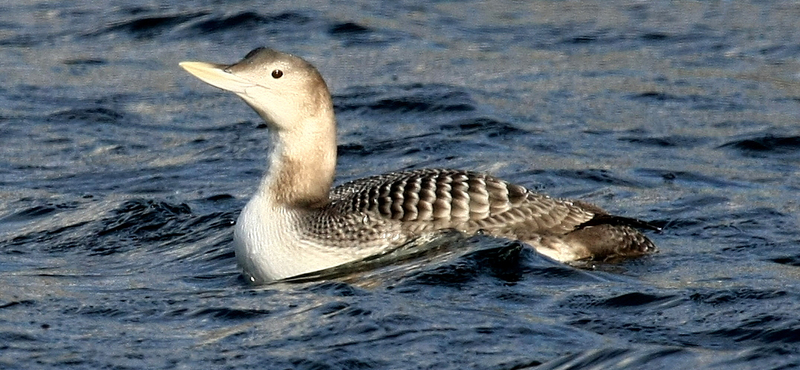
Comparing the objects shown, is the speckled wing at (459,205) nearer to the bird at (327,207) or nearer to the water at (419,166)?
the bird at (327,207)

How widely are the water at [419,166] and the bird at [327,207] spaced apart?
14 cm

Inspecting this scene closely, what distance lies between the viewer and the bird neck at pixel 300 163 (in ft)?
24.8

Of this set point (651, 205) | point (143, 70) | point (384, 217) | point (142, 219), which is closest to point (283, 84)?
point (384, 217)

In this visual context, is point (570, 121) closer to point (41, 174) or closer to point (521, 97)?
point (521, 97)

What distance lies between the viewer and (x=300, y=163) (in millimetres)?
7566

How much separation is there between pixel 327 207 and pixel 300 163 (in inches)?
9.7

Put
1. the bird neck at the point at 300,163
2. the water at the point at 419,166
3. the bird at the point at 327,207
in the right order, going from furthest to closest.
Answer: the bird neck at the point at 300,163 < the bird at the point at 327,207 < the water at the point at 419,166

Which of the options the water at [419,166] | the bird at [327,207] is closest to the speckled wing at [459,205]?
the bird at [327,207]

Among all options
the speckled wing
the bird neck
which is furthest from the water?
the bird neck

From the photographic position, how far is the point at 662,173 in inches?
388

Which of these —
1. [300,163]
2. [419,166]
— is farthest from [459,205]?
[419,166]

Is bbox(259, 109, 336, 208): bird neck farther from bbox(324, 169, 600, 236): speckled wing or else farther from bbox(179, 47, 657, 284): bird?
bbox(324, 169, 600, 236): speckled wing

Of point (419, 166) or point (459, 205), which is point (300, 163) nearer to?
point (459, 205)

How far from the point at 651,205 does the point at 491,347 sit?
3.21m
